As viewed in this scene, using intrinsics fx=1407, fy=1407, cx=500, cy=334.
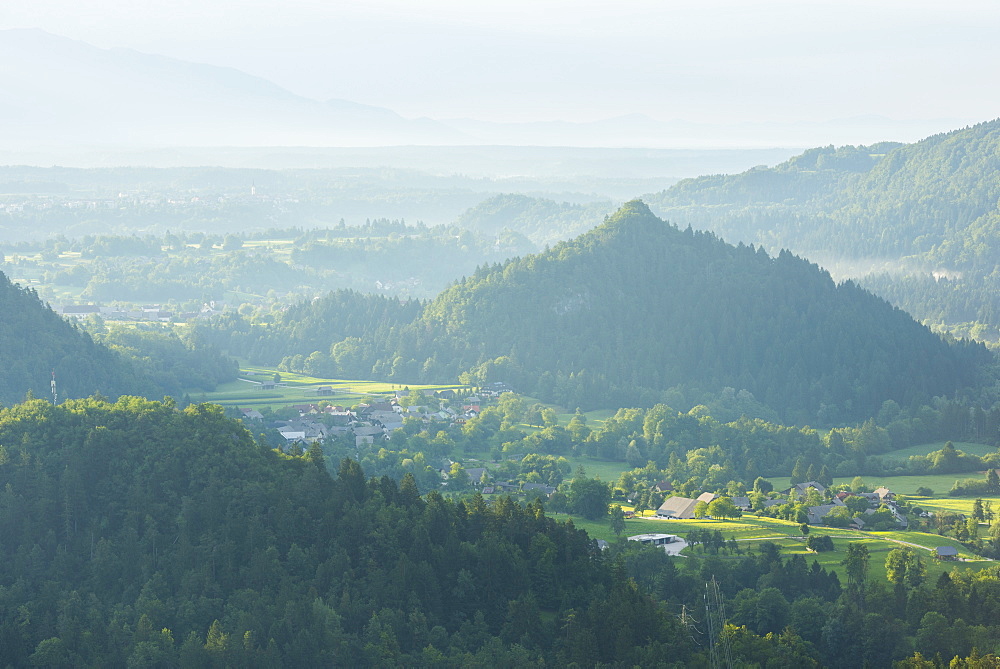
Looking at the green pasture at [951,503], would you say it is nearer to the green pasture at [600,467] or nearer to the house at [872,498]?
the house at [872,498]

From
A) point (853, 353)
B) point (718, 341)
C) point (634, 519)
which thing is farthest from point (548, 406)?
point (634, 519)

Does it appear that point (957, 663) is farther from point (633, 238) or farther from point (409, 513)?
point (633, 238)

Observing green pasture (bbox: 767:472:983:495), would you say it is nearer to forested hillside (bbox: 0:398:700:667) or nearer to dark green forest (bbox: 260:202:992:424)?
dark green forest (bbox: 260:202:992:424)

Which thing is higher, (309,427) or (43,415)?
(43,415)

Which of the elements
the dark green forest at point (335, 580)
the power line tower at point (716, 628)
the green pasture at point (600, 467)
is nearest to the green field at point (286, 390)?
the green pasture at point (600, 467)

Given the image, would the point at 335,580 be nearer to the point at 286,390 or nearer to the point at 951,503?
the point at 951,503

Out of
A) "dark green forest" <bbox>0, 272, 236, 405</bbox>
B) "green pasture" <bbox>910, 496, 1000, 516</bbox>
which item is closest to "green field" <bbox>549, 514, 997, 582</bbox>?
"green pasture" <bbox>910, 496, 1000, 516</bbox>
